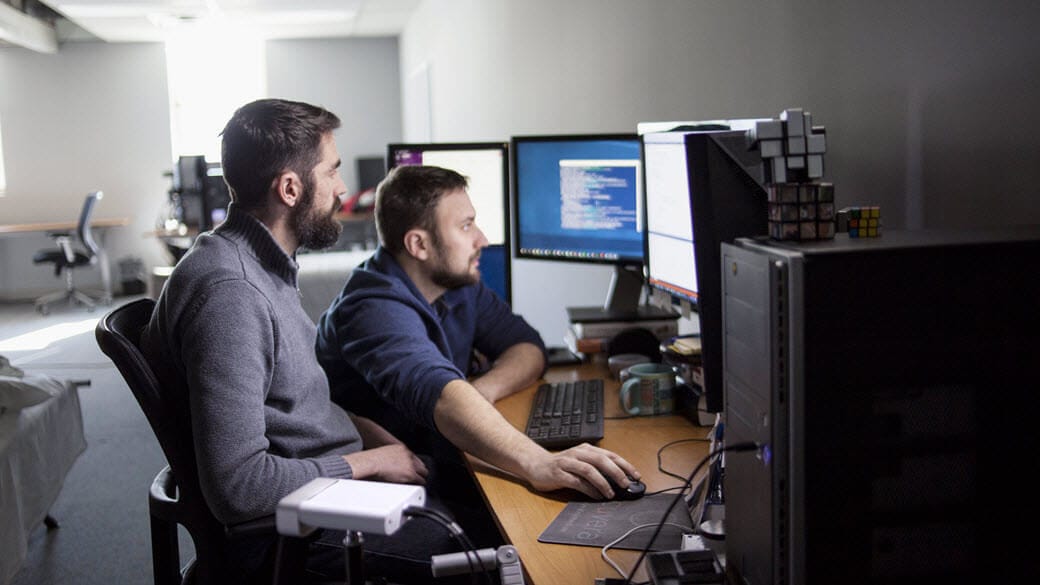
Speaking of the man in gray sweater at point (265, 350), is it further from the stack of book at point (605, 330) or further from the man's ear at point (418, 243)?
the stack of book at point (605, 330)

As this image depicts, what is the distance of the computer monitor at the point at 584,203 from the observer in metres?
2.43

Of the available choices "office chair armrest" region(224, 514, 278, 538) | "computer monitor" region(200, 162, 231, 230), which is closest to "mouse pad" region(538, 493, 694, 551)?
"office chair armrest" region(224, 514, 278, 538)

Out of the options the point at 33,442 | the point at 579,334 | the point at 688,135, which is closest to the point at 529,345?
the point at 579,334

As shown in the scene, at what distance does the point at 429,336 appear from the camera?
2.03 m

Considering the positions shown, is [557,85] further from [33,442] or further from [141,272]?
[141,272]

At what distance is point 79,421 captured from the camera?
3.35m

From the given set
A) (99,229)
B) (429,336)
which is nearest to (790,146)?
(429,336)

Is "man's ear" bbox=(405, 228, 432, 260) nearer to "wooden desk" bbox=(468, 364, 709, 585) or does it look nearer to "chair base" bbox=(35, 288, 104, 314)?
"wooden desk" bbox=(468, 364, 709, 585)

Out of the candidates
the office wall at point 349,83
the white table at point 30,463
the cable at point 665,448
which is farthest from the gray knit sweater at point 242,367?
the office wall at point 349,83

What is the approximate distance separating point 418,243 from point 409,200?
96 millimetres

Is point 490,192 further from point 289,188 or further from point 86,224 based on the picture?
point 86,224

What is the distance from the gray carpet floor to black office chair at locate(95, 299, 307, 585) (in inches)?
63.0

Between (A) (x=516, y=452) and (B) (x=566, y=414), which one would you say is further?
(B) (x=566, y=414)

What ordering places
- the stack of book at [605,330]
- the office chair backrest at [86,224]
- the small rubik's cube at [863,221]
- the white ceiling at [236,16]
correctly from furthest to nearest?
the office chair backrest at [86,224]
the white ceiling at [236,16]
the stack of book at [605,330]
the small rubik's cube at [863,221]
